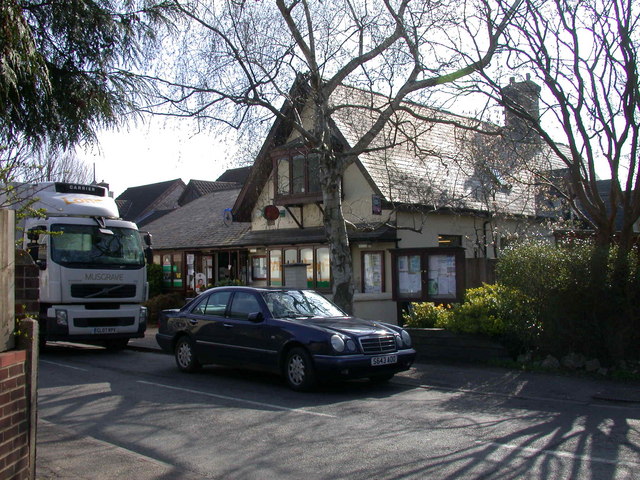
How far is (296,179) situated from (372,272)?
14.0 feet

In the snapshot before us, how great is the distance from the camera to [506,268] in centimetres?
1212

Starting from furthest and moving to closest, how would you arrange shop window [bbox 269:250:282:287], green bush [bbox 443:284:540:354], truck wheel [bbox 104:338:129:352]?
1. shop window [bbox 269:250:282:287]
2. truck wheel [bbox 104:338:129:352]
3. green bush [bbox 443:284:540:354]

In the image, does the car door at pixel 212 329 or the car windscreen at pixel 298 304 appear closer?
the car windscreen at pixel 298 304

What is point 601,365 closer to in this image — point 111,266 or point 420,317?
point 420,317

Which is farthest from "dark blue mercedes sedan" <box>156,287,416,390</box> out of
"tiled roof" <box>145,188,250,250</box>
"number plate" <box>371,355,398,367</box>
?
"tiled roof" <box>145,188,250,250</box>

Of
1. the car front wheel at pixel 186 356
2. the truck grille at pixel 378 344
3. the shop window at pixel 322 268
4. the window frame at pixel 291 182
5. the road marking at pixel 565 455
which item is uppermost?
the window frame at pixel 291 182

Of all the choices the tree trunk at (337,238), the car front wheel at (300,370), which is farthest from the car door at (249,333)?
the tree trunk at (337,238)

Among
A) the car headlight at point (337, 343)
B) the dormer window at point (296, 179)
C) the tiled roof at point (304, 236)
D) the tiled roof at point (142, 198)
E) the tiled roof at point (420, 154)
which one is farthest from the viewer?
the tiled roof at point (142, 198)

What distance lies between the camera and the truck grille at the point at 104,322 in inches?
589

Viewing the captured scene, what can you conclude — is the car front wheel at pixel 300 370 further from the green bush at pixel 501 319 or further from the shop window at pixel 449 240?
the shop window at pixel 449 240

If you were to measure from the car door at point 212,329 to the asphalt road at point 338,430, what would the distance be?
526 mm

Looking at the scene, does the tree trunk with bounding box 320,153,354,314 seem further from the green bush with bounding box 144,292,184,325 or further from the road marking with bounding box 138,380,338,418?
the green bush with bounding box 144,292,184,325

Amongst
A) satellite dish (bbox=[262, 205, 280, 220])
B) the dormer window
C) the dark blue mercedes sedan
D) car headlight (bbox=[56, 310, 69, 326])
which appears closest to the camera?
the dark blue mercedes sedan

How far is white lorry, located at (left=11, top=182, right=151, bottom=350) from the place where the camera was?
14.7m
